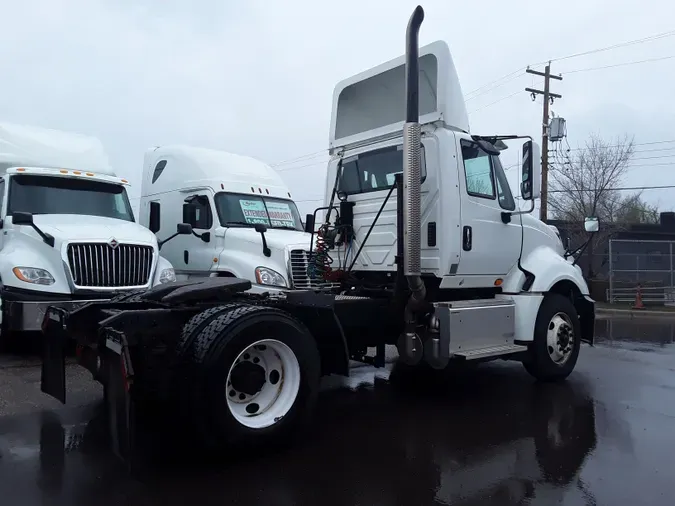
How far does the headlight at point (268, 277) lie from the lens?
31.0 ft

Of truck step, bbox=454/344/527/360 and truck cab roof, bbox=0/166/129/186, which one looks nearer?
truck step, bbox=454/344/527/360

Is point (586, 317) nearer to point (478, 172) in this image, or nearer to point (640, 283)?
point (478, 172)

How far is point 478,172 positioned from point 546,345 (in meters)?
2.28

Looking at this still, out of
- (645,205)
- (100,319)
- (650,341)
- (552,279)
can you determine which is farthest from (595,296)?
(645,205)

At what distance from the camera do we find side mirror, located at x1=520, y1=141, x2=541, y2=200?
22.1ft

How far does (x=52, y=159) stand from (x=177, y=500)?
7.66m

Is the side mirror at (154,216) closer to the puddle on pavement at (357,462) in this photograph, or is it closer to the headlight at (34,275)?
the headlight at (34,275)

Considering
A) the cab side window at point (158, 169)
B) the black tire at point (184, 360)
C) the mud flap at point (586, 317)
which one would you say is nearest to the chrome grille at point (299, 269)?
the mud flap at point (586, 317)

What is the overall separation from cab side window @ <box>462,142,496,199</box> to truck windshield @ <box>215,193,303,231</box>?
5073mm

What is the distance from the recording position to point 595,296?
66.3 ft

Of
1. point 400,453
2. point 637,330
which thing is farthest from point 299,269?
point 637,330

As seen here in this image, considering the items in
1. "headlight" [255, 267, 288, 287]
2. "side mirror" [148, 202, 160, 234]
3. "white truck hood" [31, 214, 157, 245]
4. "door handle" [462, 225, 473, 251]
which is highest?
→ "side mirror" [148, 202, 160, 234]

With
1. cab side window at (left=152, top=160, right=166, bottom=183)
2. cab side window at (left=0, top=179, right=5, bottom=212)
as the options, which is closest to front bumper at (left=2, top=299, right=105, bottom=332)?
cab side window at (left=0, top=179, right=5, bottom=212)

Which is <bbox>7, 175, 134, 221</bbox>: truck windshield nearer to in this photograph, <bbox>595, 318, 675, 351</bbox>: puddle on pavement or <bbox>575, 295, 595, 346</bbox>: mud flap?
<bbox>575, 295, 595, 346</bbox>: mud flap
